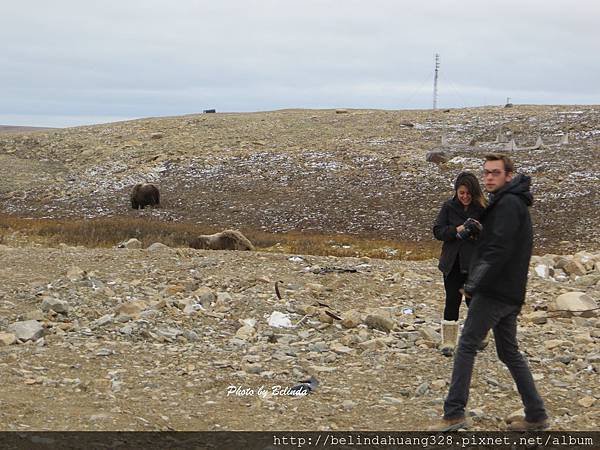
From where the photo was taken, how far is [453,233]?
639cm

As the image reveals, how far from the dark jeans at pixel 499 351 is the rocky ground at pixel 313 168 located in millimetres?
13576

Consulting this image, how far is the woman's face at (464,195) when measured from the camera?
21.1 ft

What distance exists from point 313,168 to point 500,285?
81.6 feet

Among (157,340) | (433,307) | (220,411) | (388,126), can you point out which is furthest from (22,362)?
(388,126)

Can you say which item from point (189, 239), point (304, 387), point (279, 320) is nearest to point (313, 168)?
point (189, 239)

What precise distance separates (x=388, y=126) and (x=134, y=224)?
19885 mm

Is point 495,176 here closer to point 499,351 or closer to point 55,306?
point 499,351

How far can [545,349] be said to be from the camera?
283 inches

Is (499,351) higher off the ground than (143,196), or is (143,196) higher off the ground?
(499,351)

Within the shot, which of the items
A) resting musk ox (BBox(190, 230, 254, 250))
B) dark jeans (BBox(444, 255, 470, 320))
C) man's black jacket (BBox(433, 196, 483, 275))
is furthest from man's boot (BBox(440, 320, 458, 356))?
resting musk ox (BBox(190, 230, 254, 250))

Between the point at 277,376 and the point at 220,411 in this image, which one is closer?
the point at 220,411

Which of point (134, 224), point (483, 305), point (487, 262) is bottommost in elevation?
point (134, 224)

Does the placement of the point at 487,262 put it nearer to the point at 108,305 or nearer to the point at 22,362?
the point at 22,362

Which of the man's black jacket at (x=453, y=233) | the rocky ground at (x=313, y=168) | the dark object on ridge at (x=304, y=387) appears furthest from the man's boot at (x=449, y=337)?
the rocky ground at (x=313, y=168)
